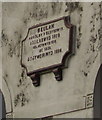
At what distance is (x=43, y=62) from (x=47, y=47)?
0.27 metres

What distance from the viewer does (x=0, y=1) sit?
19969mm

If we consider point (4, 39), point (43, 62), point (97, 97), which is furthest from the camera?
point (4, 39)

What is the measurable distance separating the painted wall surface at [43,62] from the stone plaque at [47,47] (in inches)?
4.6

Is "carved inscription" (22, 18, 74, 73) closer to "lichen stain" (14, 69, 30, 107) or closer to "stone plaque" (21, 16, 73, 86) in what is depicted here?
"stone plaque" (21, 16, 73, 86)

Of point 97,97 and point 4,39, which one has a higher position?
point 4,39

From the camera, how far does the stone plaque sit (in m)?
18.4

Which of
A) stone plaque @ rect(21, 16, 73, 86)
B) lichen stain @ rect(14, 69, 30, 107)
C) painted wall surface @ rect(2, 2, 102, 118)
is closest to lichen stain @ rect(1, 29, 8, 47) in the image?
painted wall surface @ rect(2, 2, 102, 118)

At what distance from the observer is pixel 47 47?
18812 mm

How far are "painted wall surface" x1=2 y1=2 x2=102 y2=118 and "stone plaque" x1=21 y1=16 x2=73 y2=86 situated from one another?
4.6 inches

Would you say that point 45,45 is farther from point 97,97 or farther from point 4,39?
point 97,97

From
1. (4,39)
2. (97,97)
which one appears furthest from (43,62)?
(97,97)

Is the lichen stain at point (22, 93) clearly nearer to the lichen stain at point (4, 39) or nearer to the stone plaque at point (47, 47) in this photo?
the stone plaque at point (47, 47)

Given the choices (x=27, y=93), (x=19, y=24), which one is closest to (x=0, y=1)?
(x=19, y=24)

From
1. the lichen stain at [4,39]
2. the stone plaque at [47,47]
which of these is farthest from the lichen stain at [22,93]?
the lichen stain at [4,39]
